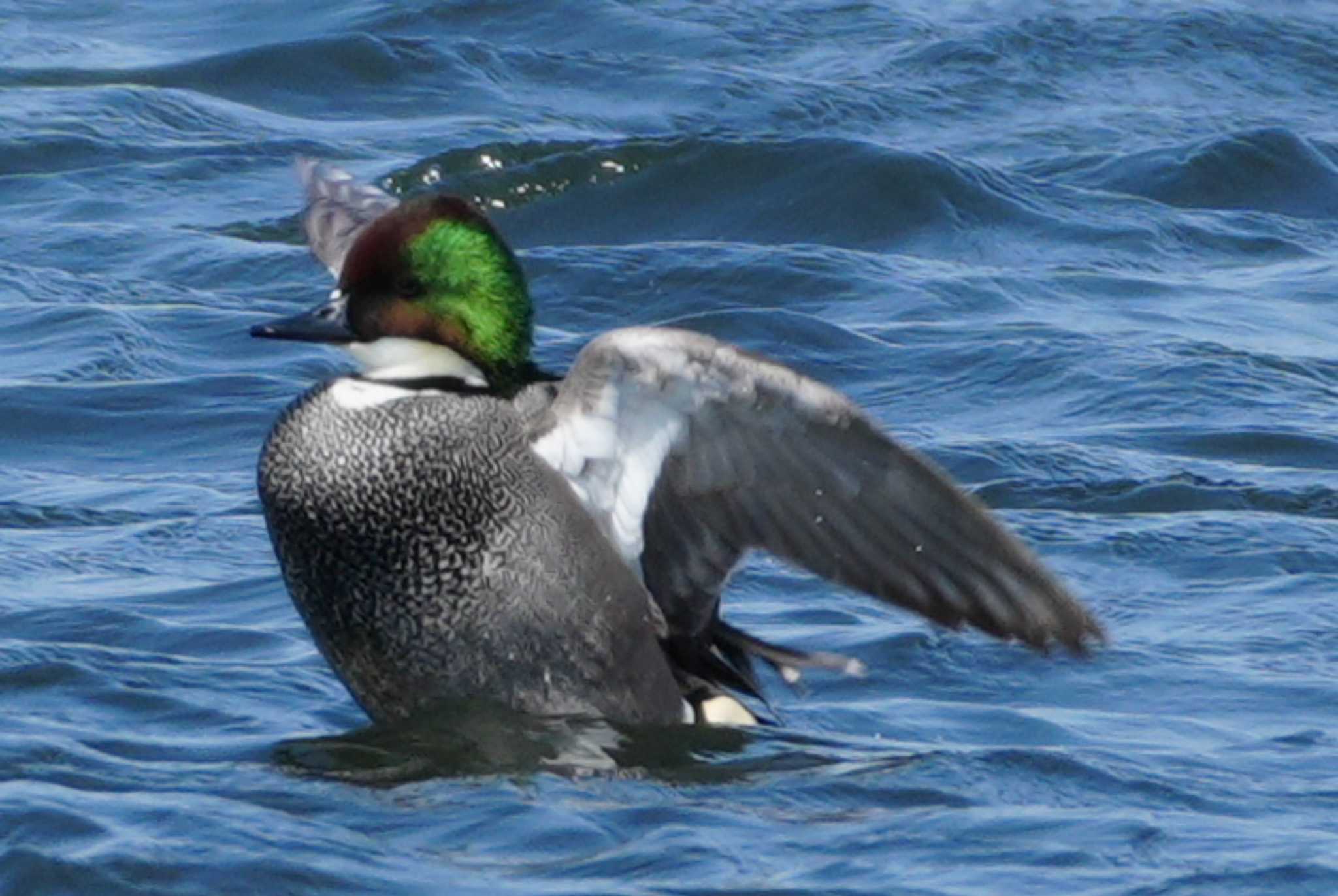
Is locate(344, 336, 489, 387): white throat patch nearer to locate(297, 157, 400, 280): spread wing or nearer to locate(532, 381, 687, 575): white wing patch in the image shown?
locate(532, 381, 687, 575): white wing patch

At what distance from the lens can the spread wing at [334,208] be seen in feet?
27.1

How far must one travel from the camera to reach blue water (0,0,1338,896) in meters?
6.49

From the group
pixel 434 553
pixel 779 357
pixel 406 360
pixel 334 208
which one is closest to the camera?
pixel 434 553

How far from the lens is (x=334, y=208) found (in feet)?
28.0

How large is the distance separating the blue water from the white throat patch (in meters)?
0.78

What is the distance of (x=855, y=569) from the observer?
6.90 metres

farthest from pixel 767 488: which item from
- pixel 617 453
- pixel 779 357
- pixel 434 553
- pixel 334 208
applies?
pixel 779 357

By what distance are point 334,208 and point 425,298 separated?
63.4 inches

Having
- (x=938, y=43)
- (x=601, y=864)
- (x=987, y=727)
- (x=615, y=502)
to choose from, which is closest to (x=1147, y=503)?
(x=987, y=727)

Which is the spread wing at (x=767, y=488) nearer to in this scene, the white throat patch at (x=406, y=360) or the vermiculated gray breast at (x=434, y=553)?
the vermiculated gray breast at (x=434, y=553)

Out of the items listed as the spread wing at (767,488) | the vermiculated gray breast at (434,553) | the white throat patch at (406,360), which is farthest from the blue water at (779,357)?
the white throat patch at (406,360)

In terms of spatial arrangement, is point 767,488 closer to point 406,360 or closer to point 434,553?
point 434,553

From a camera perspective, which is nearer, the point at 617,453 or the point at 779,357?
the point at 617,453

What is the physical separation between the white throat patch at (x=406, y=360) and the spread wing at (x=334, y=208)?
0.95 metres
